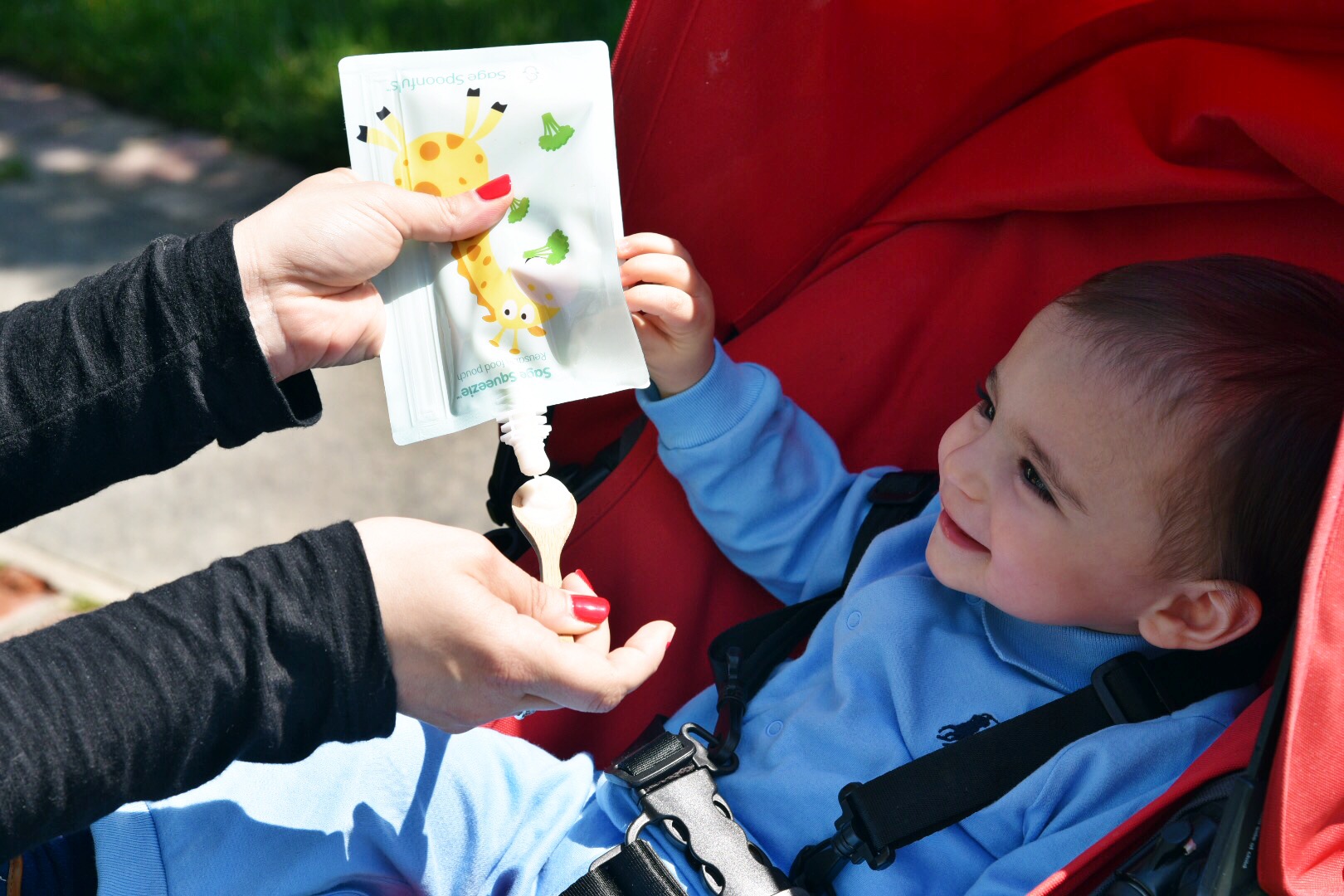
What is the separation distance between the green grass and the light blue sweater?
5.93ft

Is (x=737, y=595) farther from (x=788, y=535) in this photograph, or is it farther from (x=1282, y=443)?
(x=1282, y=443)

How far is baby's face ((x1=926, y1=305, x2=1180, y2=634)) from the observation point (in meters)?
1.00

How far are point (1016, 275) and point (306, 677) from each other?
0.84 meters

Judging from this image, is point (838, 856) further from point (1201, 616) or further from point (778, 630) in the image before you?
point (1201, 616)

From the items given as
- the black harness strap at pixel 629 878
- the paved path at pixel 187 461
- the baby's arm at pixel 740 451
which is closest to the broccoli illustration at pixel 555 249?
the baby's arm at pixel 740 451

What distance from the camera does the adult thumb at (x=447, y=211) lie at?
102 cm

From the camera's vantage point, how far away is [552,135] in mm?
1087

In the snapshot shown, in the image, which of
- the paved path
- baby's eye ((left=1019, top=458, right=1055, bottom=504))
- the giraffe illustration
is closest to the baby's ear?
baby's eye ((left=1019, top=458, right=1055, bottom=504))

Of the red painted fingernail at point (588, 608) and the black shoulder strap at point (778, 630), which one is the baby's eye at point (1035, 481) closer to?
the black shoulder strap at point (778, 630)

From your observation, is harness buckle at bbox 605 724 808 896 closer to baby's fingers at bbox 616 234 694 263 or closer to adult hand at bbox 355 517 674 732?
adult hand at bbox 355 517 674 732

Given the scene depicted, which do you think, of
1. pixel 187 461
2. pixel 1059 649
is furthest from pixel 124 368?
pixel 187 461

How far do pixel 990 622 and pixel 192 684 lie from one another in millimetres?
730

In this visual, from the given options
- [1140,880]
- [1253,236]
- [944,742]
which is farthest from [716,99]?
[1140,880]

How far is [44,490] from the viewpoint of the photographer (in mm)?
1015
